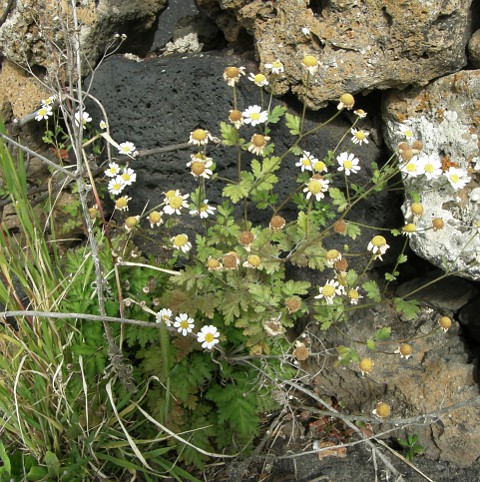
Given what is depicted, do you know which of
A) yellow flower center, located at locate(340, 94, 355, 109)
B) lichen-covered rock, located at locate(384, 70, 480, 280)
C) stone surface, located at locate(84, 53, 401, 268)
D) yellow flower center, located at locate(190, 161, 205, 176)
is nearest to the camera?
yellow flower center, located at locate(190, 161, 205, 176)

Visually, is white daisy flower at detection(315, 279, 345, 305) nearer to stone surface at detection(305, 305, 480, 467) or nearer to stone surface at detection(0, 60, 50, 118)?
stone surface at detection(305, 305, 480, 467)

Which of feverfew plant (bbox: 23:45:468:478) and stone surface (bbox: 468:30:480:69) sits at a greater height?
stone surface (bbox: 468:30:480:69)

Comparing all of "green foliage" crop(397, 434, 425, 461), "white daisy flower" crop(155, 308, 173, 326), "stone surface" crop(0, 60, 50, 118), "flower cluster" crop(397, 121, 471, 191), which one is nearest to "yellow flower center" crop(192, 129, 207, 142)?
"white daisy flower" crop(155, 308, 173, 326)

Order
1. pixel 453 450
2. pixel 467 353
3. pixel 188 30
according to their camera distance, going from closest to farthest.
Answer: pixel 453 450, pixel 467 353, pixel 188 30

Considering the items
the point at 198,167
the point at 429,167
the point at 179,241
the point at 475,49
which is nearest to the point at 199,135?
the point at 198,167

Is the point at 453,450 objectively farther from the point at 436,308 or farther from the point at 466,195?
the point at 466,195

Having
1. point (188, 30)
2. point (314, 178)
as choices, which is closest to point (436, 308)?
point (314, 178)

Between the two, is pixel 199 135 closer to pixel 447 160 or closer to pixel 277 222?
pixel 277 222
